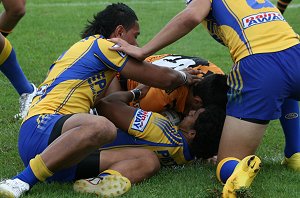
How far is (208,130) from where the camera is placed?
4699 mm

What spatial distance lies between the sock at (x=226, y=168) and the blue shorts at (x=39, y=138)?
917 mm

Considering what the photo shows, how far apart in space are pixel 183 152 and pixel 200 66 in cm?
92

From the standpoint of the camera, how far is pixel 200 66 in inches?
213

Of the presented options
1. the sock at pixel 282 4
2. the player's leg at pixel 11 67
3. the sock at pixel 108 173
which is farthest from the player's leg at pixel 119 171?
the sock at pixel 282 4

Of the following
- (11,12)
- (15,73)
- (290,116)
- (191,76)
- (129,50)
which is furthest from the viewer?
(15,73)

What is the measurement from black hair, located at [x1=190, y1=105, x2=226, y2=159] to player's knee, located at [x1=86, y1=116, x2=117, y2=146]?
0.84 m

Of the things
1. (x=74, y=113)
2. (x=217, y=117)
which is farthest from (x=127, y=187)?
(x=217, y=117)

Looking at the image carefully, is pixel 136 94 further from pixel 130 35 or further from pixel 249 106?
pixel 249 106

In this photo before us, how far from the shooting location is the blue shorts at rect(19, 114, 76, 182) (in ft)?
14.0

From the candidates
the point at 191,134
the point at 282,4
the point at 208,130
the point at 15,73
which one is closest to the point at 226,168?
the point at 208,130

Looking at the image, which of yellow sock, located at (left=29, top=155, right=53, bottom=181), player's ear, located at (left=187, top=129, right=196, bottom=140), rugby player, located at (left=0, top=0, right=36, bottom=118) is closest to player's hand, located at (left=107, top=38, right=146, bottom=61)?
player's ear, located at (left=187, top=129, right=196, bottom=140)

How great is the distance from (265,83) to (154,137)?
2.70 feet

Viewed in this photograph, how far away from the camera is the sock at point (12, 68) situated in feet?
20.2

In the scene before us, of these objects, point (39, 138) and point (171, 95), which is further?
point (171, 95)
